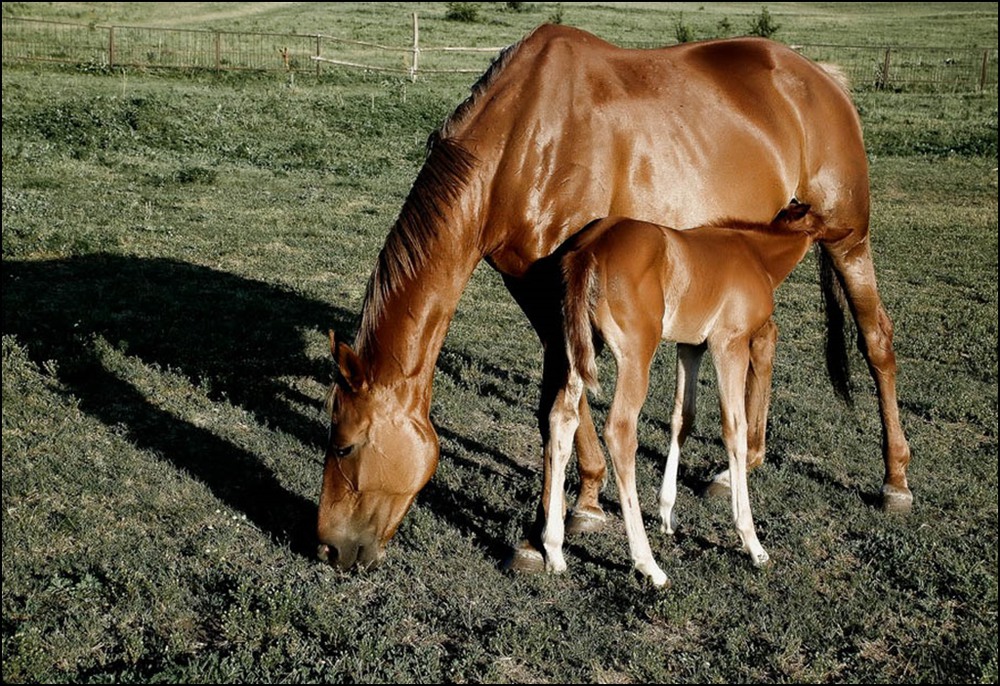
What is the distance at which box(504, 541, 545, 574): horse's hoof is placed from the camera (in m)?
4.38

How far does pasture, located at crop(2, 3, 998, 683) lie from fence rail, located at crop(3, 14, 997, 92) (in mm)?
13558

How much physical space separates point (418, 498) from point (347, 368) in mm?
1435

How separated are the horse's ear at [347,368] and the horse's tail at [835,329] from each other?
3.05 metres

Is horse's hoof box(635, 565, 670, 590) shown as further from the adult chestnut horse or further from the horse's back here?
the horse's back

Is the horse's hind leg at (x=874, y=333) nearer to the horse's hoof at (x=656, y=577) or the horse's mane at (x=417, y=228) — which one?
the horse's hoof at (x=656, y=577)

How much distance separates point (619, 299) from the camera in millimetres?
4016

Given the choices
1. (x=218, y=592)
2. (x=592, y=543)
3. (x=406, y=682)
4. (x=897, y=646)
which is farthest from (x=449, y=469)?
(x=897, y=646)

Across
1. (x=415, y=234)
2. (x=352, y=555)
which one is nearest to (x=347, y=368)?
(x=415, y=234)

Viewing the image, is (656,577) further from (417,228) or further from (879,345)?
(879,345)

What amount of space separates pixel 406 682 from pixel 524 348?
15.1 ft

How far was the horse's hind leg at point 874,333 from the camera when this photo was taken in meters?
5.46

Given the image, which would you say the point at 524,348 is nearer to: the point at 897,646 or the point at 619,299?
the point at 619,299

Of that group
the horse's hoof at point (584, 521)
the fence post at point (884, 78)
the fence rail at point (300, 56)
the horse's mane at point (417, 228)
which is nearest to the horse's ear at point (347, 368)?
the horse's mane at point (417, 228)

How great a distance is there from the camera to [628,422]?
4.12 m
